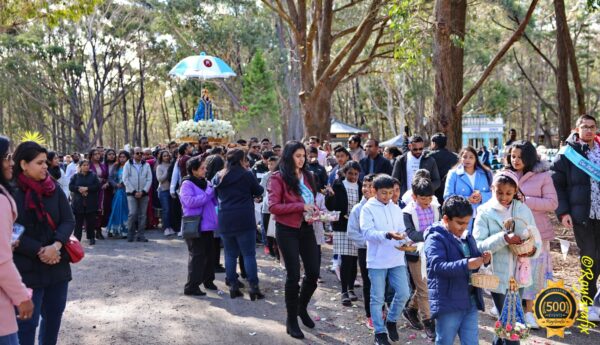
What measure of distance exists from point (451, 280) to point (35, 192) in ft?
10.2

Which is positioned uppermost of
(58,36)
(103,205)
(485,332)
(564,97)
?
(58,36)

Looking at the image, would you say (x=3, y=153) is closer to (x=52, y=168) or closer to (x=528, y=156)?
(x=528, y=156)

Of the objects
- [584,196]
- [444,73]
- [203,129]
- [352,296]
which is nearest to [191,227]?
[352,296]

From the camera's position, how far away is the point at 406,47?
9.92m

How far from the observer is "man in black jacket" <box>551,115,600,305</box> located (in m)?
Answer: 5.59

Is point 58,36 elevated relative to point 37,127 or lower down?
elevated

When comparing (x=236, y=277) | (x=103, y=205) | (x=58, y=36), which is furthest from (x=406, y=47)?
(x=58, y=36)

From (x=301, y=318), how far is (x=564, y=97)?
35.8 ft

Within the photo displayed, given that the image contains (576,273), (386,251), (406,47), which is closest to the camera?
(386,251)

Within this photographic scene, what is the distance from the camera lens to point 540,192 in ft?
18.0

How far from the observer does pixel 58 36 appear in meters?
32.2

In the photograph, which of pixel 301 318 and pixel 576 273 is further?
pixel 576 273

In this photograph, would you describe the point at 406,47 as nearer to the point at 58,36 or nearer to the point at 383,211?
the point at 383,211

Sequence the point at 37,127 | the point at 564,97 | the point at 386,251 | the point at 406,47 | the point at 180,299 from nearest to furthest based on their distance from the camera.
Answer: the point at 386,251 → the point at 180,299 → the point at 406,47 → the point at 564,97 → the point at 37,127
